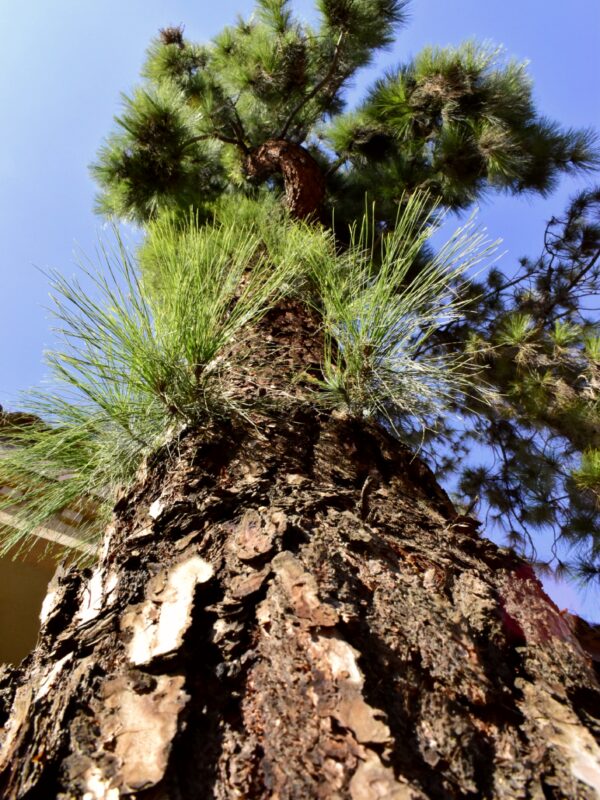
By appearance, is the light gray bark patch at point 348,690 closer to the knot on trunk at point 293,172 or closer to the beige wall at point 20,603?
the beige wall at point 20,603

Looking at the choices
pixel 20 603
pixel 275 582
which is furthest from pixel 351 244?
pixel 20 603

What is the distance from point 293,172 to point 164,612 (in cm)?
217

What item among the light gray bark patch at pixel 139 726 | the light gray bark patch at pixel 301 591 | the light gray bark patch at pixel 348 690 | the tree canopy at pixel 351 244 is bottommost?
the light gray bark patch at pixel 139 726

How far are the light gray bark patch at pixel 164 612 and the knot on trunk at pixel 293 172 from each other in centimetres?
166

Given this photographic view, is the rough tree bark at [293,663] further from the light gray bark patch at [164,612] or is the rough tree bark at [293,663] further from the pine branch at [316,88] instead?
the pine branch at [316,88]

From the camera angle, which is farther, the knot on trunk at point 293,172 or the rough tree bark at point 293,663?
the knot on trunk at point 293,172

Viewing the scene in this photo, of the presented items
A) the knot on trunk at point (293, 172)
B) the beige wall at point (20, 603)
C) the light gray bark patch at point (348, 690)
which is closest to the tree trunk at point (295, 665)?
the light gray bark patch at point (348, 690)

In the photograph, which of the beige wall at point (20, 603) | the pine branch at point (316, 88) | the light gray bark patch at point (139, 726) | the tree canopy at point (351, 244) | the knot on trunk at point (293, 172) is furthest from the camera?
the pine branch at point (316, 88)

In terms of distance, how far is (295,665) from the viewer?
0.57m

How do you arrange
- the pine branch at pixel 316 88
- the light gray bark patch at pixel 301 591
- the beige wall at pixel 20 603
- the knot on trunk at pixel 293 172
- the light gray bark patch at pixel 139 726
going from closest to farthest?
the light gray bark patch at pixel 139 726, the light gray bark patch at pixel 301 591, the beige wall at pixel 20 603, the knot on trunk at pixel 293 172, the pine branch at pixel 316 88

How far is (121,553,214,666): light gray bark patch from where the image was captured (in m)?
0.61

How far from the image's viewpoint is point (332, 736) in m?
0.49

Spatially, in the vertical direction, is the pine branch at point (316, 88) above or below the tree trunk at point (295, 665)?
above

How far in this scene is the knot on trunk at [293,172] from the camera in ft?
7.38
